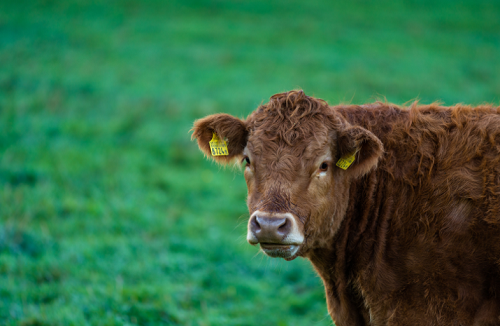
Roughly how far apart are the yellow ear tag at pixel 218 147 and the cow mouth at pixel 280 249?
43.2 inches

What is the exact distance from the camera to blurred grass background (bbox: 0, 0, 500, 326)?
5.57 meters

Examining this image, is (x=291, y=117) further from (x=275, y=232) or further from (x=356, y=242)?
(x=356, y=242)

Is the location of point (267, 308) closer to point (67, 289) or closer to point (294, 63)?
point (67, 289)

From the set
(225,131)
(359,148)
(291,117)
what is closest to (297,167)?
(291,117)

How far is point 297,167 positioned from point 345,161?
48 centimetres

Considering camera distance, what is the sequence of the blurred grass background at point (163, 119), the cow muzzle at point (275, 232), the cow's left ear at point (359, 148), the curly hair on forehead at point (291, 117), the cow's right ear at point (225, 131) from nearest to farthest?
1. the cow muzzle at point (275, 232)
2. the cow's left ear at point (359, 148)
3. the curly hair on forehead at point (291, 117)
4. the cow's right ear at point (225, 131)
5. the blurred grass background at point (163, 119)

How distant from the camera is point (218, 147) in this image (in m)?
3.99

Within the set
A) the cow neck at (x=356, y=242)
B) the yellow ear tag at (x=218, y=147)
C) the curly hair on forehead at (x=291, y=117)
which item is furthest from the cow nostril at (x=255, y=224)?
the yellow ear tag at (x=218, y=147)

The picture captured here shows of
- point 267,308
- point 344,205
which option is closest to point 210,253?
point 267,308

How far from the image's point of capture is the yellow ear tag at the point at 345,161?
11.7ft

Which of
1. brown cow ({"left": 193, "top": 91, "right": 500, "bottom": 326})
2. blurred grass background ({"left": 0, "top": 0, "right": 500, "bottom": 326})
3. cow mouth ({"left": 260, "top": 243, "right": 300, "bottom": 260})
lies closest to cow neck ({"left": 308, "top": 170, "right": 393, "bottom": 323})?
brown cow ({"left": 193, "top": 91, "right": 500, "bottom": 326})

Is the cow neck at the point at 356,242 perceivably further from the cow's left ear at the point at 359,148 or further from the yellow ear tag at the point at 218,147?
the yellow ear tag at the point at 218,147

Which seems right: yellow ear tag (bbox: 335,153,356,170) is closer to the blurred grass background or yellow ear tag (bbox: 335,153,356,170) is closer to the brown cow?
the brown cow

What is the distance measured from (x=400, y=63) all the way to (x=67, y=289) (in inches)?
603
